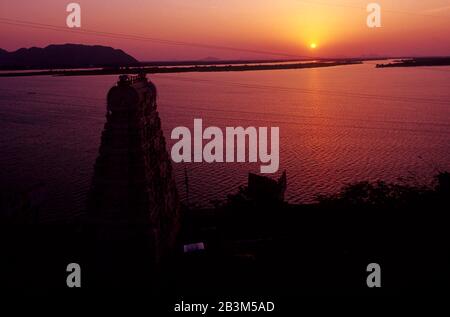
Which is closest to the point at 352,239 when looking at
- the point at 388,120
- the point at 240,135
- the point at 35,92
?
the point at 240,135

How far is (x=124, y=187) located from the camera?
68.8 feet

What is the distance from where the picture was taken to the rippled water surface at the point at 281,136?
4962 centimetres

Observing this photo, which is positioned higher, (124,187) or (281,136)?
(281,136)

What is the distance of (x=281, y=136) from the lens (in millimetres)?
79250

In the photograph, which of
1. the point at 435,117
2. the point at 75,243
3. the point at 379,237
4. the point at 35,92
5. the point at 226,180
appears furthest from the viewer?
the point at 35,92

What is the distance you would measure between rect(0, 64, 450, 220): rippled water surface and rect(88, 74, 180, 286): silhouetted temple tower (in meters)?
18.4

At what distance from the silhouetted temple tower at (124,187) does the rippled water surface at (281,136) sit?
60.4 ft

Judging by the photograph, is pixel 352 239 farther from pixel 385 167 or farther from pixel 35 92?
pixel 35 92

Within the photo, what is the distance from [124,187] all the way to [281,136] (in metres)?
60.6

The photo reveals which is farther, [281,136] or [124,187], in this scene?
[281,136]

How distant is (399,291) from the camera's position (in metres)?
23.5

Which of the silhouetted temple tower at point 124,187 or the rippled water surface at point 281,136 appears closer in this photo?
the silhouetted temple tower at point 124,187

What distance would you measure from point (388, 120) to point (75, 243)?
79.7m

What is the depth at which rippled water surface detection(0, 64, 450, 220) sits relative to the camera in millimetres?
49625
